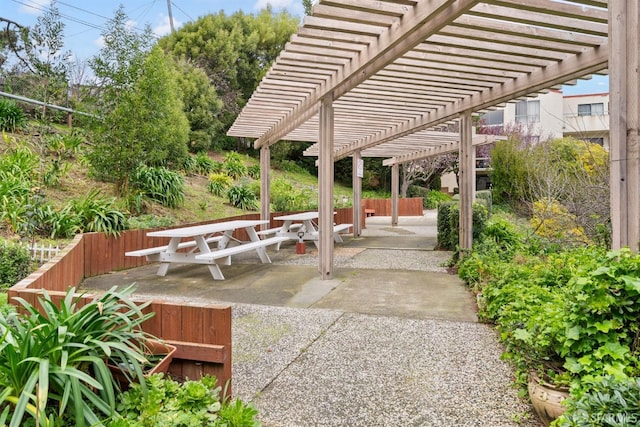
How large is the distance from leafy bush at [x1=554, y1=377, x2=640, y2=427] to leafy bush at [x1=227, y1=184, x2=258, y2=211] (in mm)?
10663

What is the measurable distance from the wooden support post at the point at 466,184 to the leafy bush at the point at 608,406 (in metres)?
5.08

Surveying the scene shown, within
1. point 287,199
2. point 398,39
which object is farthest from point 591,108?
point 398,39

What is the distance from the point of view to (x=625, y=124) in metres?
2.49

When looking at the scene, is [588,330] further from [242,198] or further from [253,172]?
[253,172]

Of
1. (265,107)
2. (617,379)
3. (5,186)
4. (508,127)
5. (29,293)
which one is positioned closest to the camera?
(617,379)

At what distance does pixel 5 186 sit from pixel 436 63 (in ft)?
20.3

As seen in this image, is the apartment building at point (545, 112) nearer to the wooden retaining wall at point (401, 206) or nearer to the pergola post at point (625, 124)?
the wooden retaining wall at point (401, 206)

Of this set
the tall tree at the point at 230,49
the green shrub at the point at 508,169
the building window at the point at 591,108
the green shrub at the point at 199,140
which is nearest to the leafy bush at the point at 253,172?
the green shrub at the point at 199,140

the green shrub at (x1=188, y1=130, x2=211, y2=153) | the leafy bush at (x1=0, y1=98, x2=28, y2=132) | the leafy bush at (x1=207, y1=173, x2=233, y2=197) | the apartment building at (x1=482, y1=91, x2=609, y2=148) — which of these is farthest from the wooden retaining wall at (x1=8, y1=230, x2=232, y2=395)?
the apartment building at (x1=482, y1=91, x2=609, y2=148)

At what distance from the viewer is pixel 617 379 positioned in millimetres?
1854

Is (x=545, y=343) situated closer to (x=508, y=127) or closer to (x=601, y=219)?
(x=601, y=219)

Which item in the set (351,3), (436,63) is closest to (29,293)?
(351,3)

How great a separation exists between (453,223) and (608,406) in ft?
21.6

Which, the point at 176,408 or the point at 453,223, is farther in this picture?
the point at 453,223
